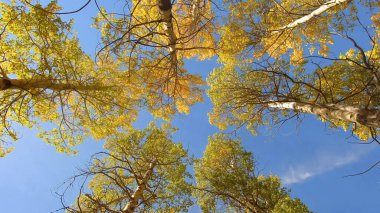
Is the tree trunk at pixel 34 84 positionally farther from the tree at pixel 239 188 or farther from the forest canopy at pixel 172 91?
the tree at pixel 239 188

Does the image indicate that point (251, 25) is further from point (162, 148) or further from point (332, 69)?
point (162, 148)

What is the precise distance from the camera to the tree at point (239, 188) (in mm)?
8609

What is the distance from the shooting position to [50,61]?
6.84m

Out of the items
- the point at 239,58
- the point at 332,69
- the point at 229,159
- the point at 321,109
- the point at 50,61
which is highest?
the point at 239,58

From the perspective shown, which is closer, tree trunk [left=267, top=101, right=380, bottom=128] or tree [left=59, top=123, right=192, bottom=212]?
tree trunk [left=267, top=101, right=380, bottom=128]

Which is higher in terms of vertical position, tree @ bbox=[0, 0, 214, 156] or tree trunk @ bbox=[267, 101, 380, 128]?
tree @ bbox=[0, 0, 214, 156]

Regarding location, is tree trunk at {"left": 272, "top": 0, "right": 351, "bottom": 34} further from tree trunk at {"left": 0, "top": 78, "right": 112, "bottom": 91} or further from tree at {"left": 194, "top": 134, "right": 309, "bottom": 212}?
tree trunk at {"left": 0, "top": 78, "right": 112, "bottom": 91}

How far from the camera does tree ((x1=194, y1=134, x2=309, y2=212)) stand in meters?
8.61

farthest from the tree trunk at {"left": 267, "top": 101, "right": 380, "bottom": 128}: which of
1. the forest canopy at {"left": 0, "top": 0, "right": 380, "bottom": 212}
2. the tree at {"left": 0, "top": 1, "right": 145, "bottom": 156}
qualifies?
the tree at {"left": 0, "top": 1, "right": 145, "bottom": 156}

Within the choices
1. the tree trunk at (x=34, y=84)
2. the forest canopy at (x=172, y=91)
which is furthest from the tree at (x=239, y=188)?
the tree trunk at (x=34, y=84)

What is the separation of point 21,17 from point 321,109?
630 cm

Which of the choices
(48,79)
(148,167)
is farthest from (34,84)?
(148,167)

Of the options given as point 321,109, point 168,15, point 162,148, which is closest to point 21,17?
point 168,15

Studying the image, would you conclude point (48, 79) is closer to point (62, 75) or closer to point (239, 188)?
point (62, 75)
